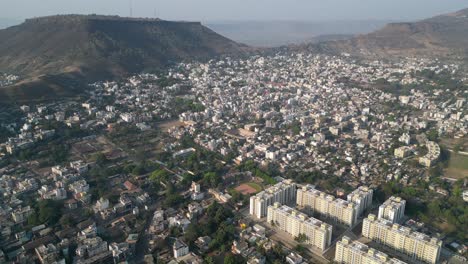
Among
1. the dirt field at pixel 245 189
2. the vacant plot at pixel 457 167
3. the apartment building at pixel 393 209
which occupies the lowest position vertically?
the dirt field at pixel 245 189

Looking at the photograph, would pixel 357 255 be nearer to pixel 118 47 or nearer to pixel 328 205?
pixel 328 205

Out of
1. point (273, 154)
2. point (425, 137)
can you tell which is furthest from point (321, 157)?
point (425, 137)

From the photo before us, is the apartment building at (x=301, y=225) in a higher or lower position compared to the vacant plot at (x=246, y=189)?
higher

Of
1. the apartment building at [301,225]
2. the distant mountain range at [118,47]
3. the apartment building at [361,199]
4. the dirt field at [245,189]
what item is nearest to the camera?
the apartment building at [301,225]

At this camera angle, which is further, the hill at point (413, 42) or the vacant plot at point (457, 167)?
the hill at point (413, 42)

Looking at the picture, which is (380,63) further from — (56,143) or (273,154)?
(56,143)

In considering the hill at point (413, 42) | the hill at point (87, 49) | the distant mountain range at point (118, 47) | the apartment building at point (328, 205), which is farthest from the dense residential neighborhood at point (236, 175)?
the hill at point (413, 42)

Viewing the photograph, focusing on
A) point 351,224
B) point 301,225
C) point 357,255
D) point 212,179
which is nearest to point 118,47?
point 212,179

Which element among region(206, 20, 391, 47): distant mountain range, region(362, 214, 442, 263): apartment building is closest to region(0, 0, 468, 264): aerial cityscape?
region(362, 214, 442, 263): apartment building

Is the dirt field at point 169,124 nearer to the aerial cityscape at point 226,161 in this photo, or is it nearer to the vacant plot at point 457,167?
the aerial cityscape at point 226,161
